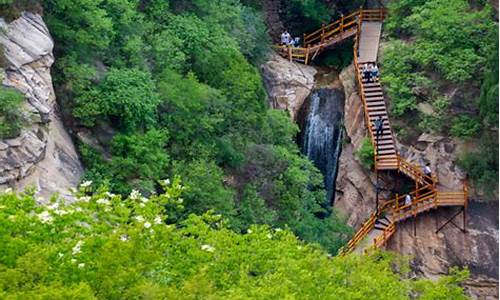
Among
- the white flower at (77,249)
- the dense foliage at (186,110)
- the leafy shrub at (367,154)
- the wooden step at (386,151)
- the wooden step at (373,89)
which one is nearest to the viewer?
the white flower at (77,249)

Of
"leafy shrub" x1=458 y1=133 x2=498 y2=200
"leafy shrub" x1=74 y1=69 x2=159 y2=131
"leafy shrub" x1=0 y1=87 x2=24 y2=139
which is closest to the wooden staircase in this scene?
"leafy shrub" x1=458 y1=133 x2=498 y2=200

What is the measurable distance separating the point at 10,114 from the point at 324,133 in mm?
15000

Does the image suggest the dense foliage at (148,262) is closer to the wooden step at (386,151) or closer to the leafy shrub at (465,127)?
the leafy shrub at (465,127)

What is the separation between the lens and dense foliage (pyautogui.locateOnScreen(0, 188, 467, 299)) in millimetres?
11406

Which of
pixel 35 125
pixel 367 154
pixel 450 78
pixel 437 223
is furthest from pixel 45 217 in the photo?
pixel 450 78

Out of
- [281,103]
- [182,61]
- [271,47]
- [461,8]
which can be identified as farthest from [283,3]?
[182,61]

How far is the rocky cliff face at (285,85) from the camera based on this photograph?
97.6 feet

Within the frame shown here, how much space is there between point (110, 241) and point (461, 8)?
20479 mm

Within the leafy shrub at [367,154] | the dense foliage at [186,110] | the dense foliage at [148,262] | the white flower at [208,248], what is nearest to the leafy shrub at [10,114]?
the dense foliage at [186,110]

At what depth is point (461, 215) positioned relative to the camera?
27047 mm

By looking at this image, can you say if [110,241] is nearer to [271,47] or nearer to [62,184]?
[62,184]

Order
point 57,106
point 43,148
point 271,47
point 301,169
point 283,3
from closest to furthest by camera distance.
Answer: point 43,148, point 57,106, point 301,169, point 271,47, point 283,3

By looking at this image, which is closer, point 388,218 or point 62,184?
point 62,184

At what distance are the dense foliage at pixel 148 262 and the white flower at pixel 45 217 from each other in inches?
0.8
